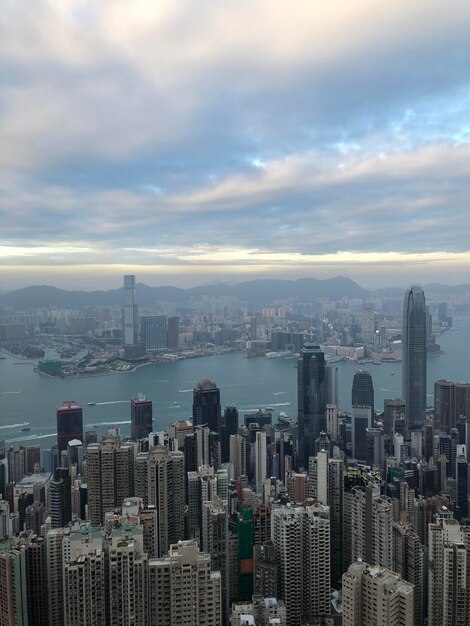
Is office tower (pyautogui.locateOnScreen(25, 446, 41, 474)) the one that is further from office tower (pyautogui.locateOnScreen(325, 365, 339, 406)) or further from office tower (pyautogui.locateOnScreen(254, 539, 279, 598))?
office tower (pyautogui.locateOnScreen(325, 365, 339, 406))

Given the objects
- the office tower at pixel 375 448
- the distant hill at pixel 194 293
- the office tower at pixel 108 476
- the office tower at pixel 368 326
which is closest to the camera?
the office tower at pixel 108 476

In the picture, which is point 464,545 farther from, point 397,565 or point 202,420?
point 202,420

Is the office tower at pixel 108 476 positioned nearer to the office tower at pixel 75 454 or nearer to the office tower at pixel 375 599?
the office tower at pixel 75 454

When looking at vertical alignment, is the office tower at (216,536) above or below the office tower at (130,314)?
below

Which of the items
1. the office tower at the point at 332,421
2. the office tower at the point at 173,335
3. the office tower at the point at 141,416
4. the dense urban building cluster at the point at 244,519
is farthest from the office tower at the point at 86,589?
the office tower at the point at 173,335

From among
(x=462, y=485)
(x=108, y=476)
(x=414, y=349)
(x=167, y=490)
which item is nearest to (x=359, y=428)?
(x=462, y=485)
